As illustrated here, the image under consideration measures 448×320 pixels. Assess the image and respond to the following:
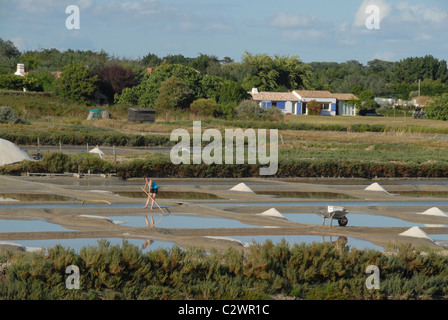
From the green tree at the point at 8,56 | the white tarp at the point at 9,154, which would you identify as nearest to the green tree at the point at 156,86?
the green tree at the point at 8,56

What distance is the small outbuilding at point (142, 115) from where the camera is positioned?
174 feet

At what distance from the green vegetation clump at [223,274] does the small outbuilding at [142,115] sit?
40.3m

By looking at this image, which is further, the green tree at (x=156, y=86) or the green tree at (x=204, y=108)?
the green tree at (x=156, y=86)

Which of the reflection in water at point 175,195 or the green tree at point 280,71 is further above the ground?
the green tree at point 280,71

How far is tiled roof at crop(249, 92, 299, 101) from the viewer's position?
73.2 m

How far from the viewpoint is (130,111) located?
175 ft

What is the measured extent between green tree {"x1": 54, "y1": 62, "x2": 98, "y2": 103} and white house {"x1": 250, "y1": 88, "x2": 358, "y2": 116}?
63.2 feet

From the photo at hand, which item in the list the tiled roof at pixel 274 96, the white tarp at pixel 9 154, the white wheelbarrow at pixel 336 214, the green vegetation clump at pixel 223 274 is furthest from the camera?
the tiled roof at pixel 274 96

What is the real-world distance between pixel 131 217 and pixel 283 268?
8047 mm

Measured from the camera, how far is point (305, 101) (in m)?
76.4

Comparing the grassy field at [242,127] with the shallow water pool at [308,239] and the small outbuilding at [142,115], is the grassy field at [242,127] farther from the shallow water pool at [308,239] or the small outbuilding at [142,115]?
the shallow water pool at [308,239]

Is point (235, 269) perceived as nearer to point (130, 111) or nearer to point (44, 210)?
point (44, 210)

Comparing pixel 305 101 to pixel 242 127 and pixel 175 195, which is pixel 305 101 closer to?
pixel 242 127

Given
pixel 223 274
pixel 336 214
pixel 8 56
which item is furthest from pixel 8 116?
pixel 8 56
